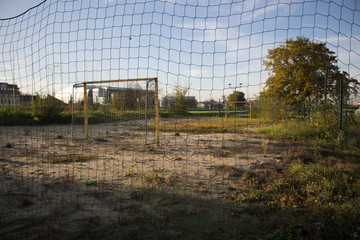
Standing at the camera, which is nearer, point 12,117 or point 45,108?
point 12,117

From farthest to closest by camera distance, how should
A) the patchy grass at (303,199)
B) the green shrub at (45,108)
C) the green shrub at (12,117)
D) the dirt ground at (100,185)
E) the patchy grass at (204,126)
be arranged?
the green shrub at (45,108), the green shrub at (12,117), the patchy grass at (204,126), the dirt ground at (100,185), the patchy grass at (303,199)

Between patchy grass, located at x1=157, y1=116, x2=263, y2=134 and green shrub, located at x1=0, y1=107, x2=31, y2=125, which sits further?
green shrub, located at x1=0, y1=107, x2=31, y2=125

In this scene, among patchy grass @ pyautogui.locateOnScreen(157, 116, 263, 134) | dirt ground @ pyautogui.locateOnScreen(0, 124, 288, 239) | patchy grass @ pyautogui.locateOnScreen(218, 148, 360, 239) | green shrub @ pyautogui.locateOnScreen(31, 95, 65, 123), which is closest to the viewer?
patchy grass @ pyautogui.locateOnScreen(218, 148, 360, 239)

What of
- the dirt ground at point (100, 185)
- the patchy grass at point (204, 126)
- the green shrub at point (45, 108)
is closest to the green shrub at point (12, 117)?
the green shrub at point (45, 108)

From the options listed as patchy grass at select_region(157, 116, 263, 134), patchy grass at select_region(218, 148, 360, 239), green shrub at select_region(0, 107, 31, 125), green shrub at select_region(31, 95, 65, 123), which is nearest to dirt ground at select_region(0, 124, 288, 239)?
patchy grass at select_region(218, 148, 360, 239)

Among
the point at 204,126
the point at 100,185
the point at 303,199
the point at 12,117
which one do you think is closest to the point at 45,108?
the point at 12,117

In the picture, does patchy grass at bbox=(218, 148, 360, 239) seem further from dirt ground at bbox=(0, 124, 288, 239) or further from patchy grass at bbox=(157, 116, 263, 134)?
patchy grass at bbox=(157, 116, 263, 134)

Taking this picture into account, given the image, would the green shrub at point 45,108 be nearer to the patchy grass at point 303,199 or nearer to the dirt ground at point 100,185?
the dirt ground at point 100,185

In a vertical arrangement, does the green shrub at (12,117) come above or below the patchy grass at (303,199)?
above

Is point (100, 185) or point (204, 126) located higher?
point (204, 126)

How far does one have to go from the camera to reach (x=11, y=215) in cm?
253

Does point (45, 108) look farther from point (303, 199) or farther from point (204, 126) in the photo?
point (303, 199)

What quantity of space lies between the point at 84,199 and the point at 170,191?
1.12m

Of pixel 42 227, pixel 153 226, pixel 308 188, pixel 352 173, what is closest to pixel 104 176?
pixel 42 227
